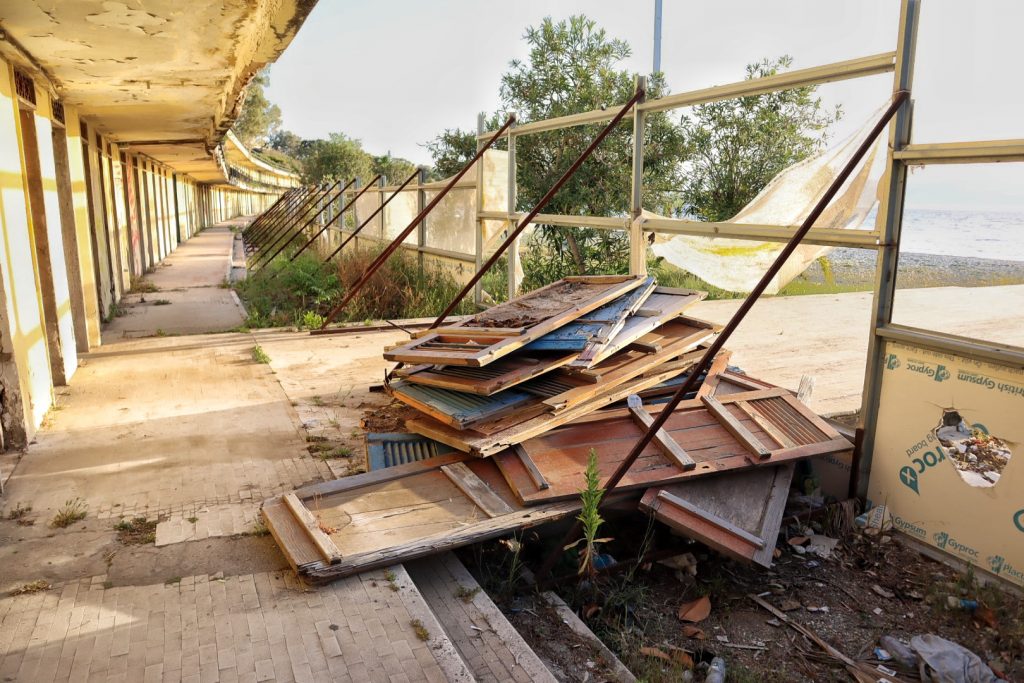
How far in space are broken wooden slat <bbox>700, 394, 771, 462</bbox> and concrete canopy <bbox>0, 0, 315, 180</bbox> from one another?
387 cm

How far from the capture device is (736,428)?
463 cm

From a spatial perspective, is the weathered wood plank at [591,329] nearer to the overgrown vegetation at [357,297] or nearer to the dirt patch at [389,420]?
the dirt patch at [389,420]

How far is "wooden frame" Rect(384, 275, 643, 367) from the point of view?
4.73 metres

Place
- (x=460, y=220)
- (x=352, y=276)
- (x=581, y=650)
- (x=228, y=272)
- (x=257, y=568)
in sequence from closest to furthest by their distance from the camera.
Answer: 1. (x=581, y=650)
2. (x=257, y=568)
3. (x=460, y=220)
4. (x=352, y=276)
5. (x=228, y=272)

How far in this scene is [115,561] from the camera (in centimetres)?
363

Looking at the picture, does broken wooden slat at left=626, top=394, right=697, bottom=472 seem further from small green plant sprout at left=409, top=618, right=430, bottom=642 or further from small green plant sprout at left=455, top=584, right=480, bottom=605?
small green plant sprout at left=409, top=618, right=430, bottom=642

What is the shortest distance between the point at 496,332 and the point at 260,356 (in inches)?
163

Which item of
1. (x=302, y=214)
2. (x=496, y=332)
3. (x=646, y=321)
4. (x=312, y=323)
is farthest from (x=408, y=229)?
(x=302, y=214)

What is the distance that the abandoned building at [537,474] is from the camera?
323cm

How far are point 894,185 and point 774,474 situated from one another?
6.02 feet

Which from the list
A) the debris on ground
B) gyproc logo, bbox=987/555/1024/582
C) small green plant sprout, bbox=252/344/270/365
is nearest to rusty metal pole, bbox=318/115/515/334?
small green plant sprout, bbox=252/344/270/365

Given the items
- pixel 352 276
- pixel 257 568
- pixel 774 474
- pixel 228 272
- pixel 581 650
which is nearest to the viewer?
pixel 581 650

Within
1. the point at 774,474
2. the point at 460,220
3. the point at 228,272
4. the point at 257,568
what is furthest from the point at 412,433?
the point at 228,272

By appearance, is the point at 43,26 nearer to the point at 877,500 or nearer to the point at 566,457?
the point at 566,457
